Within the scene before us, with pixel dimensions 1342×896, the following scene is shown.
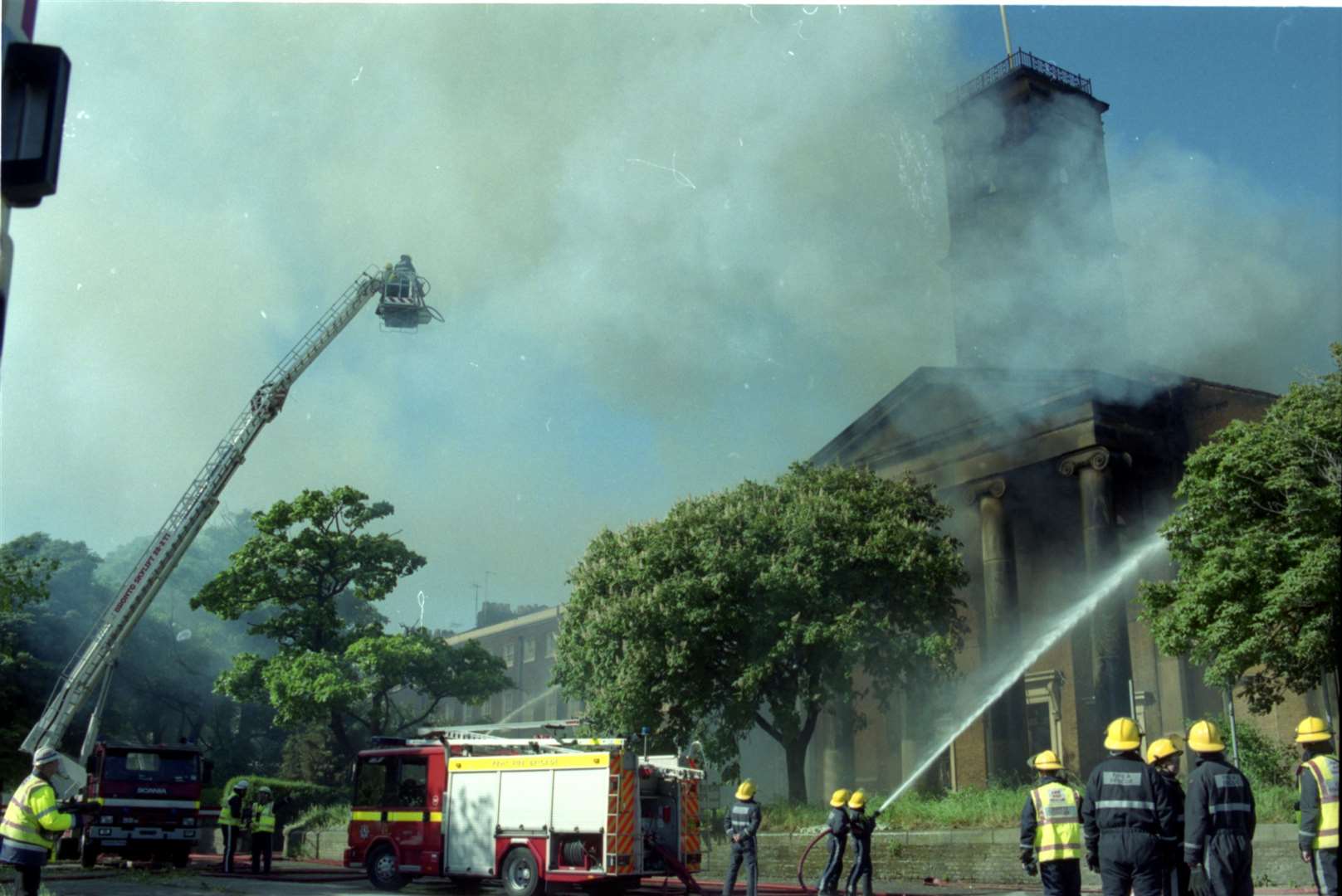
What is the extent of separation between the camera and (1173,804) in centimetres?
953

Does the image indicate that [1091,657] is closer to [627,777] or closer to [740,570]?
[740,570]

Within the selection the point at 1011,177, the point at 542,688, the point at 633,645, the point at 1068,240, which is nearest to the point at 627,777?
the point at 633,645

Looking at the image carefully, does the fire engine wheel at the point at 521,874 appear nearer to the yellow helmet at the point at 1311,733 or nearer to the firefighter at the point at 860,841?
the firefighter at the point at 860,841

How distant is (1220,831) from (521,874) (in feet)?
40.6

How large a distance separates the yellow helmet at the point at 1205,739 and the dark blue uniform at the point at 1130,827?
368mm

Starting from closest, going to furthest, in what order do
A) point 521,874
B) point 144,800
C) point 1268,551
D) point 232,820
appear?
point 521,874
point 1268,551
point 232,820
point 144,800

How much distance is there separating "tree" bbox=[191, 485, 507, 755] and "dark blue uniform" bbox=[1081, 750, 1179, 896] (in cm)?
2826

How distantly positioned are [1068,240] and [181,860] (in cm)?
3251

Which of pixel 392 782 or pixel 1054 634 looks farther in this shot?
pixel 1054 634

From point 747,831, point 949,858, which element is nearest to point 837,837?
point 747,831

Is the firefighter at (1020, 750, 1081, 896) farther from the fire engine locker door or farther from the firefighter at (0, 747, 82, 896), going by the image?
the fire engine locker door

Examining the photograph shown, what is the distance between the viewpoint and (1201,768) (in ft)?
30.1

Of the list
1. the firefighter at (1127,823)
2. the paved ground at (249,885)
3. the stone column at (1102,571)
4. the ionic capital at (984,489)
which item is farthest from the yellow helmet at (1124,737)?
the ionic capital at (984,489)

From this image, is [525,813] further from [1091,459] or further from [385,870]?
[1091,459]
